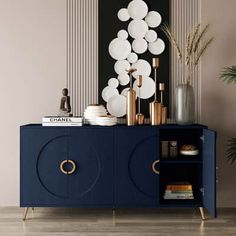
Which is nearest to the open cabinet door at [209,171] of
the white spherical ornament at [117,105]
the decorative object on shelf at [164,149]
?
the decorative object on shelf at [164,149]

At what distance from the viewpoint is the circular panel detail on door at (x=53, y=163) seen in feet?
9.60

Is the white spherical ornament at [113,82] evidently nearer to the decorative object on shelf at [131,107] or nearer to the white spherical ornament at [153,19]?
the decorative object on shelf at [131,107]

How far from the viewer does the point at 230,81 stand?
10.3ft

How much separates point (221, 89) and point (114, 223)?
126 cm

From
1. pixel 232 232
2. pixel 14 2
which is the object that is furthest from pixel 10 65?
pixel 232 232

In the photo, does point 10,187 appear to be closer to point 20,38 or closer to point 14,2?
point 20,38

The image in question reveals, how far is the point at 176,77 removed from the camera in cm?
327

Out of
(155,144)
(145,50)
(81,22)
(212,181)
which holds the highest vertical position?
(81,22)

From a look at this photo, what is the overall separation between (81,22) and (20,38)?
47cm

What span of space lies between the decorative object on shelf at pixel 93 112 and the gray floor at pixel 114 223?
0.67 meters

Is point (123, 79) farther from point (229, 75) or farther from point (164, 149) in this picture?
point (229, 75)

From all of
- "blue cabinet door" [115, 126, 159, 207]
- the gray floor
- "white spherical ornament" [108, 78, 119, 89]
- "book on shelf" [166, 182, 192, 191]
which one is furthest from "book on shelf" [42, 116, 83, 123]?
"book on shelf" [166, 182, 192, 191]

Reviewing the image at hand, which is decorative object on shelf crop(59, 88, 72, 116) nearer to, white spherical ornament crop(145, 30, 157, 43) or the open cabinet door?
white spherical ornament crop(145, 30, 157, 43)

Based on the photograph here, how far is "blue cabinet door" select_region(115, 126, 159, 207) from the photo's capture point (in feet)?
9.59
